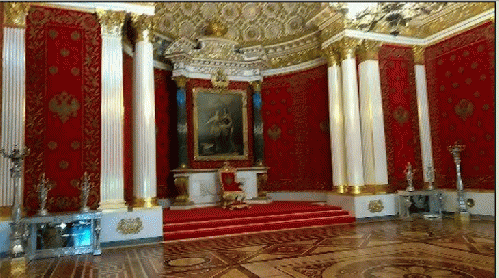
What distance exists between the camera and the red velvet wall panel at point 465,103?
8.30 m

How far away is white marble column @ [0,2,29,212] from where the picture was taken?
5969mm

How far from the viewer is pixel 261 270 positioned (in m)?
4.53

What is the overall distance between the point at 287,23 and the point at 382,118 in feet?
15.2

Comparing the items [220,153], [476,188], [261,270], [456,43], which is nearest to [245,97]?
[220,153]

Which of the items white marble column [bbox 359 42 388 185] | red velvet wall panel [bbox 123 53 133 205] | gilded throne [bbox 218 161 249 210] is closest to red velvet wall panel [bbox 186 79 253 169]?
gilded throne [bbox 218 161 249 210]

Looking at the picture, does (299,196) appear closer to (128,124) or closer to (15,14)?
(128,124)

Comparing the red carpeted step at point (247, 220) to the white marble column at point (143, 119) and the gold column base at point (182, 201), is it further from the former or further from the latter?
the gold column base at point (182, 201)

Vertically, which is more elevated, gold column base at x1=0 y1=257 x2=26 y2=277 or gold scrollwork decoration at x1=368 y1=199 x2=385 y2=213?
gold scrollwork decoration at x1=368 y1=199 x2=385 y2=213

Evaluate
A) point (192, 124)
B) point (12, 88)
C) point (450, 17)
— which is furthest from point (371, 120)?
point (12, 88)

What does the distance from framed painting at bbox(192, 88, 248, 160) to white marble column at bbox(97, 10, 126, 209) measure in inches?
144

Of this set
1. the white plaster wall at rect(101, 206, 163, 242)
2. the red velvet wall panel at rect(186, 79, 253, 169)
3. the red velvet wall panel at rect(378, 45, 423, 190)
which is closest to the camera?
the white plaster wall at rect(101, 206, 163, 242)

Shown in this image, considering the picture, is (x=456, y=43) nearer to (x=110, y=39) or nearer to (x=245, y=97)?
(x=245, y=97)

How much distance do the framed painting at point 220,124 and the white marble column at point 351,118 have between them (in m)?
3.04

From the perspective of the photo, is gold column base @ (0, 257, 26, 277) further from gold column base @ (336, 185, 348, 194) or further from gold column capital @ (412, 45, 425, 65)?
gold column capital @ (412, 45, 425, 65)
